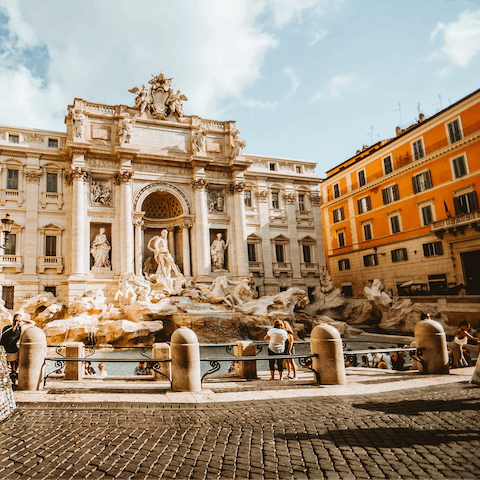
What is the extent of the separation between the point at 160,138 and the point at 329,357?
24059 mm

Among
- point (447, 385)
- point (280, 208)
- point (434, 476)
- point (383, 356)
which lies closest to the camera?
point (434, 476)

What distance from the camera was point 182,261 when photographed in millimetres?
28141

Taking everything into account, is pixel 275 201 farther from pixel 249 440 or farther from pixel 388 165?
pixel 249 440

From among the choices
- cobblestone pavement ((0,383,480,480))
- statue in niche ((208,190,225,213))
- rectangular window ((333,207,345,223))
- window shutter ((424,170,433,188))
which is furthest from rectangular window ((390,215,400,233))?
cobblestone pavement ((0,383,480,480))

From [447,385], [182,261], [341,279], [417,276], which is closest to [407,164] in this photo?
[417,276]

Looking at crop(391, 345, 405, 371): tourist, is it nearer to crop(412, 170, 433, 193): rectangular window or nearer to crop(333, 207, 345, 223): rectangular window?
crop(412, 170, 433, 193): rectangular window

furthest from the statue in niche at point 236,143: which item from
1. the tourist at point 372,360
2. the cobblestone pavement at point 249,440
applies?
the cobblestone pavement at point 249,440

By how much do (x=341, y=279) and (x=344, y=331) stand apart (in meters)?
13.2

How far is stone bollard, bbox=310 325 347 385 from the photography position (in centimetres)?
807

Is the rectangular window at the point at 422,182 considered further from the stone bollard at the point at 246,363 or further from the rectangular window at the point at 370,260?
the stone bollard at the point at 246,363

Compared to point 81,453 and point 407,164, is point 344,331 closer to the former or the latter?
point 407,164

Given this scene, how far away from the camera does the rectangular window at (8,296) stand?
2325cm

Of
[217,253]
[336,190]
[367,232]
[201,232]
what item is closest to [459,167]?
[367,232]

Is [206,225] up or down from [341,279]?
up
